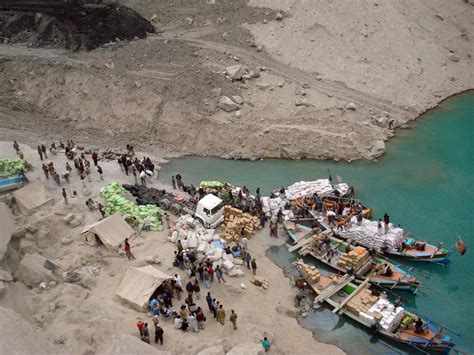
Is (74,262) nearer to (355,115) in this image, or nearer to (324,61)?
(355,115)

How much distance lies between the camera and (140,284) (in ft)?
67.4

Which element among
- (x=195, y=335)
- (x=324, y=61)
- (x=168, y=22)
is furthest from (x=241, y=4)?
(x=195, y=335)

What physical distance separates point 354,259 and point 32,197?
16893 mm

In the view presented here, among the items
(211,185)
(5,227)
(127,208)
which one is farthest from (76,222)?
(211,185)

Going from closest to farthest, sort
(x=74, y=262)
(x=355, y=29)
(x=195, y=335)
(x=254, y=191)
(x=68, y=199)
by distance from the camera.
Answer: (x=195, y=335)
(x=74, y=262)
(x=68, y=199)
(x=254, y=191)
(x=355, y=29)

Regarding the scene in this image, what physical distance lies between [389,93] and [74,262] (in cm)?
2606

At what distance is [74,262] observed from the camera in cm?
2275

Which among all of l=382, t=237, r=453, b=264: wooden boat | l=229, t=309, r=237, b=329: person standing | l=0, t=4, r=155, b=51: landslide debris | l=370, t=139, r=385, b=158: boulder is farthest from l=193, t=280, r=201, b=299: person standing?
l=0, t=4, r=155, b=51: landslide debris

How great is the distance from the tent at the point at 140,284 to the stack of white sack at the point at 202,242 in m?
2.39

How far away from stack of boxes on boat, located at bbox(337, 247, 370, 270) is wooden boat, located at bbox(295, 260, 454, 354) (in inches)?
26.7

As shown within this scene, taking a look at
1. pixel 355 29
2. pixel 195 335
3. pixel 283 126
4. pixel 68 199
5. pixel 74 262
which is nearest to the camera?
pixel 195 335

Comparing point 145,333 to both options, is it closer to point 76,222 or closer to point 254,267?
point 254,267

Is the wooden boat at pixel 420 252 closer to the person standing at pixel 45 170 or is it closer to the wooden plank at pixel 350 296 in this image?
the wooden plank at pixel 350 296

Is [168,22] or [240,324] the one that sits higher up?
[168,22]
